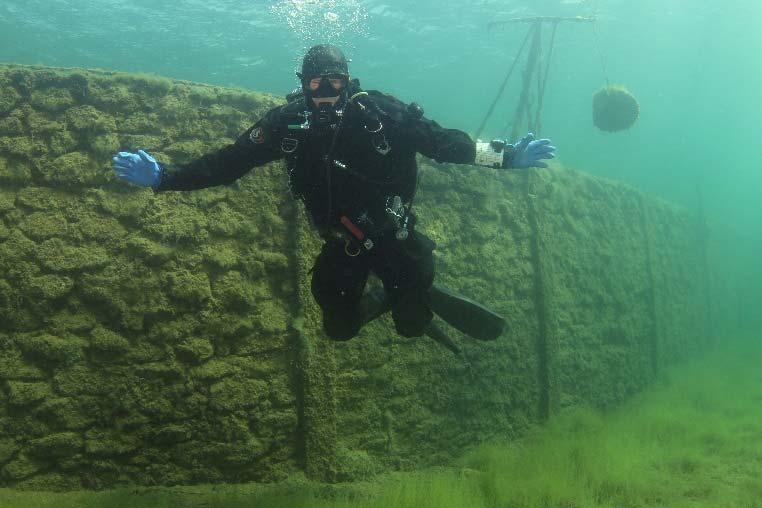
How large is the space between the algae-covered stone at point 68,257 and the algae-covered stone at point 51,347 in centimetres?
65

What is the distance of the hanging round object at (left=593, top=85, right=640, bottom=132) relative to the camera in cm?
852

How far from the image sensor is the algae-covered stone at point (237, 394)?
181 inches

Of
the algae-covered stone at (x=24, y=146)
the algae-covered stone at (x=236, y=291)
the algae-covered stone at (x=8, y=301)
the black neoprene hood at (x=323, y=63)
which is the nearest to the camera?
the black neoprene hood at (x=323, y=63)

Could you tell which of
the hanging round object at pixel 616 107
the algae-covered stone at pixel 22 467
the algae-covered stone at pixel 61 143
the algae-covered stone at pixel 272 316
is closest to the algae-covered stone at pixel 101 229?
the algae-covered stone at pixel 61 143

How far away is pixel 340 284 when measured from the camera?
374 cm

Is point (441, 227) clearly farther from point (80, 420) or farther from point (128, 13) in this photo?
point (128, 13)

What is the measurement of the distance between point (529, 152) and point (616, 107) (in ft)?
21.1

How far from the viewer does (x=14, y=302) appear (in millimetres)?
4164

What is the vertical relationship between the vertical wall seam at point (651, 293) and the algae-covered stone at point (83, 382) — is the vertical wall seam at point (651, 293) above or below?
above

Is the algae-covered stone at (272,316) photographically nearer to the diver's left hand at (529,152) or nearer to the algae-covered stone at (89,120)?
the algae-covered stone at (89,120)

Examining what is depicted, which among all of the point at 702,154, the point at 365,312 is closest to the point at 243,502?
the point at 365,312

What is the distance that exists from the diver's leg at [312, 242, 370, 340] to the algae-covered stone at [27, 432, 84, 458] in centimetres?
271

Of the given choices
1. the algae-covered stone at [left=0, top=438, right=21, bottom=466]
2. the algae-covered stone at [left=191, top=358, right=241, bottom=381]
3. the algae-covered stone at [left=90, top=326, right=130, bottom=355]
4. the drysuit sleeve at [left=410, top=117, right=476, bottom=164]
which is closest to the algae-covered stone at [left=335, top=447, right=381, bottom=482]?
the algae-covered stone at [left=191, top=358, right=241, bottom=381]

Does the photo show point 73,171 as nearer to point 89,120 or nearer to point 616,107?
point 89,120
